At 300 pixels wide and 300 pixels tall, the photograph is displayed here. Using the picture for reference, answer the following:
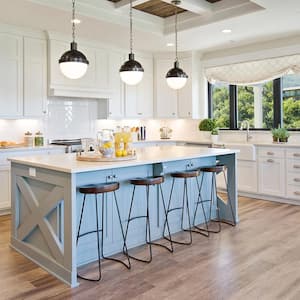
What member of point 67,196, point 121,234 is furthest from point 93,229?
point 67,196

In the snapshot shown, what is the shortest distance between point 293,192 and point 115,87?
11.6 ft

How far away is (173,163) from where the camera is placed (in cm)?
409

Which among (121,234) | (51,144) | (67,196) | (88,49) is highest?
(88,49)

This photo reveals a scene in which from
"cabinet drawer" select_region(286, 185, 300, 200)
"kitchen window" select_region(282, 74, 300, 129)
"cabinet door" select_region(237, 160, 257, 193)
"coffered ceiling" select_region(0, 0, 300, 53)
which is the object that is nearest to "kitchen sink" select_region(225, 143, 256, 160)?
"cabinet door" select_region(237, 160, 257, 193)

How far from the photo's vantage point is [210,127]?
688cm

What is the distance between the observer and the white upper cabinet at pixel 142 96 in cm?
686

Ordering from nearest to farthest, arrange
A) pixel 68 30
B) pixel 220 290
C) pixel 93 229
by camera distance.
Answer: pixel 220 290 → pixel 93 229 → pixel 68 30

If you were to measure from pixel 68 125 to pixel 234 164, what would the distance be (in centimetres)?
302

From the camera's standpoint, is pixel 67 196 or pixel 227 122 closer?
pixel 67 196

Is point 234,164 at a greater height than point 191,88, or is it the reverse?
Result: point 191,88

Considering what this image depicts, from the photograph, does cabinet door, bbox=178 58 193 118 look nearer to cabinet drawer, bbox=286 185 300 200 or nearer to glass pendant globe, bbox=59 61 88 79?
cabinet drawer, bbox=286 185 300 200

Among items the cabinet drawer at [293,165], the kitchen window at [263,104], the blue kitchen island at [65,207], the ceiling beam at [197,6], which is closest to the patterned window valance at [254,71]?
the kitchen window at [263,104]

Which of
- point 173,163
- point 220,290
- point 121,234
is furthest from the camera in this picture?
point 173,163

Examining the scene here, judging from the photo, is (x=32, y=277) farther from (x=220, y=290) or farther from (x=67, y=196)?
(x=220, y=290)
